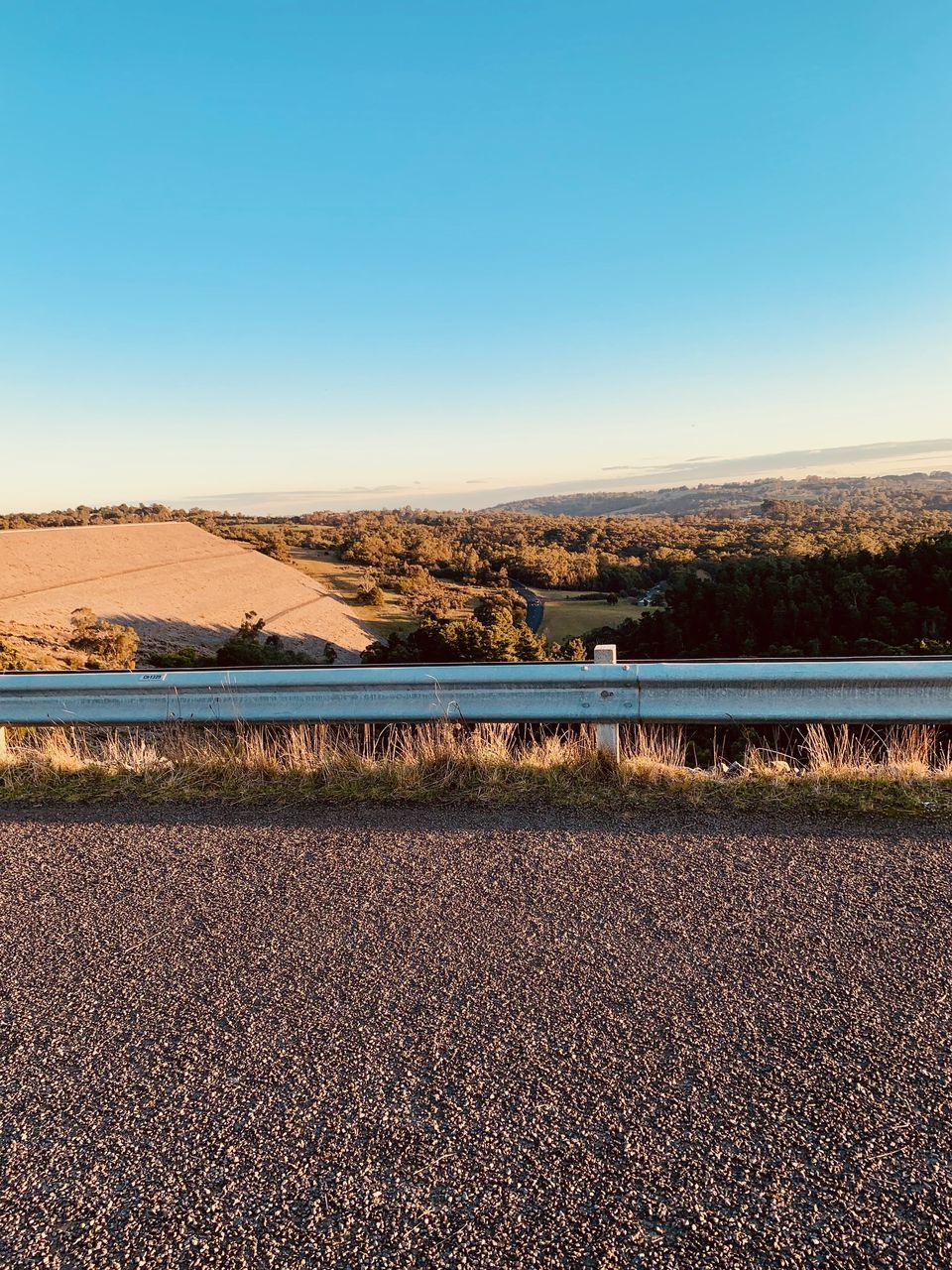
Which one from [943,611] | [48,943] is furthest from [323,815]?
[943,611]

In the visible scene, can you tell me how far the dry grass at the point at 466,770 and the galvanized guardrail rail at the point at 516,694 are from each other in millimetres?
171

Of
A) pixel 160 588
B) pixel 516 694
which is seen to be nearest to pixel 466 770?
pixel 516 694

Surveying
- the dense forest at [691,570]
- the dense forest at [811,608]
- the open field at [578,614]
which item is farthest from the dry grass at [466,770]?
the open field at [578,614]

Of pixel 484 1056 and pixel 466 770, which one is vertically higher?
pixel 466 770

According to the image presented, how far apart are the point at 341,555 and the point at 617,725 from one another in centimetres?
7143

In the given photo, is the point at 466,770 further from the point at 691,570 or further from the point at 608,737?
the point at 691,570

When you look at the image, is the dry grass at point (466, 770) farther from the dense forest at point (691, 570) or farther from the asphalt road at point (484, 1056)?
the dense forest at point (691, 570)

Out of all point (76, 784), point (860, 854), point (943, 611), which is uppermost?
point (76, 784)

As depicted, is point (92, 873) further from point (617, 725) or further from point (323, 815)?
point (617, 725)

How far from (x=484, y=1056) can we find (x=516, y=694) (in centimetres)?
247

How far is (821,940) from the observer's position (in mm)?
2338

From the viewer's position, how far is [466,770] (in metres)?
4.02

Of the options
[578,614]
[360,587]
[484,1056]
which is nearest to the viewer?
[484,1056]

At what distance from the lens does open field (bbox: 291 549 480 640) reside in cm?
4753
